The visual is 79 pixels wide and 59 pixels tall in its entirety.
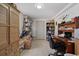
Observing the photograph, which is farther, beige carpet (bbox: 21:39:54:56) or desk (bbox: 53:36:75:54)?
desk (bbox: 53:36:75:54)

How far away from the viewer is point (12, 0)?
0.95 meters

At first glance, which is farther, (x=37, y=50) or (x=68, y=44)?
(x=68, y=44)

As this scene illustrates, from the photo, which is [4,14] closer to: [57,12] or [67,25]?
[57,12]

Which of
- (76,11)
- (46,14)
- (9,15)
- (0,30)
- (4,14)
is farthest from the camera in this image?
(46,14)

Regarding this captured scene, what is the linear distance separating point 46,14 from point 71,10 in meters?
0.63

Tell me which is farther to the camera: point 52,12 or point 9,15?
point 52,12

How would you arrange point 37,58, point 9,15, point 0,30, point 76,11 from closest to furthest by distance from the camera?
point 37,58 → point 0,30 → point 9,15 → point 76,11

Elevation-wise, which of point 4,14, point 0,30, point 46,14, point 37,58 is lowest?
point 37,58

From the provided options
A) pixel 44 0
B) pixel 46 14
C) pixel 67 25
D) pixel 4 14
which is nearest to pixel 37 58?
pixel 44 0

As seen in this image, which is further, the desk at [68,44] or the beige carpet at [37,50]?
the desk at [68,44]

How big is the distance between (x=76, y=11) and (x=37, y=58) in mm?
1918

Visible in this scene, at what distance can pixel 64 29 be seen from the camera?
291 centimetres

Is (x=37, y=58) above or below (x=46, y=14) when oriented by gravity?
below

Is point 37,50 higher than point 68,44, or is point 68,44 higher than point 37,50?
point 68,44
